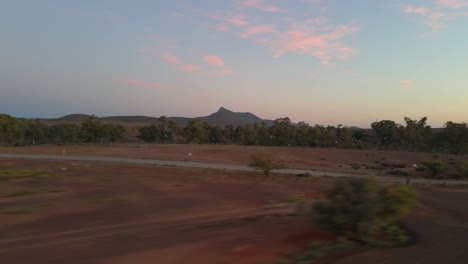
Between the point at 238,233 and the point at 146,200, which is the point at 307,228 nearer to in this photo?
the point at 238,233

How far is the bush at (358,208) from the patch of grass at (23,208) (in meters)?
7.72

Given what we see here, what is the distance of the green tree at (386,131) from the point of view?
114512 millimetres

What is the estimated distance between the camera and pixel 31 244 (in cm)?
844

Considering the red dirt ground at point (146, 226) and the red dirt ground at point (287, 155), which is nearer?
the red dirt ground at point (146, 226)

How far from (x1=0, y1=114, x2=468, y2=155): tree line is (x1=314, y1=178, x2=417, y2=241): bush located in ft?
309

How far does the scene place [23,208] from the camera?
38.3 feet

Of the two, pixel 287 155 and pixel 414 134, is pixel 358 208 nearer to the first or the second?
pixel 287 155

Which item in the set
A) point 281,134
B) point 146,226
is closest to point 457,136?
point 281,134

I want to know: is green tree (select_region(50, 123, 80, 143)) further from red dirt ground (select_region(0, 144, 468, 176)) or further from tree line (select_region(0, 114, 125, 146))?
red dirt ground (select_region(0, 144, 468, 176))

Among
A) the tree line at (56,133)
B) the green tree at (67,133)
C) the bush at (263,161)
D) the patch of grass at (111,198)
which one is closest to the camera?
the patch of grass at (111,198)

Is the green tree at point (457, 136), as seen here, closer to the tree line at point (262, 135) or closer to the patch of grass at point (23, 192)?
the tree line at point (262, 135)

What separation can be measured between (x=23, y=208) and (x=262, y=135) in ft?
327

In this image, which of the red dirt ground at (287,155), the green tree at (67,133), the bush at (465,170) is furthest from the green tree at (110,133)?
the bush at (465,170)

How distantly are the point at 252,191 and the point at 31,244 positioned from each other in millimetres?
9911
